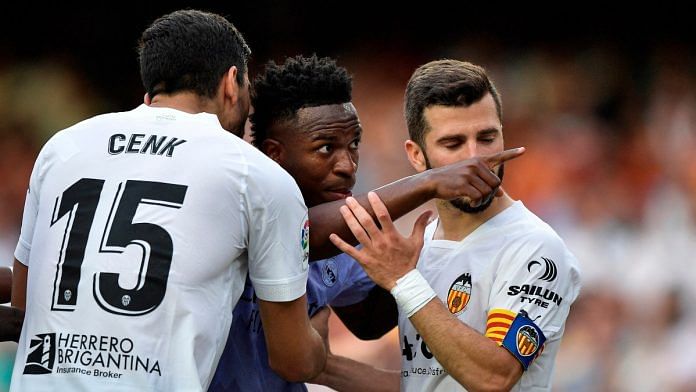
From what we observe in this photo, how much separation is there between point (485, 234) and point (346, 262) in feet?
2.45

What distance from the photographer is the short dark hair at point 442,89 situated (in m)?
4.54

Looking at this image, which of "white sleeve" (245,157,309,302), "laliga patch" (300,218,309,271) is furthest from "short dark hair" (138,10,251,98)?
"laliga patch" (300,218,309,271)

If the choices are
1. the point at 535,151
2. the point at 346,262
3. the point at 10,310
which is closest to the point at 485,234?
the point at 346,262

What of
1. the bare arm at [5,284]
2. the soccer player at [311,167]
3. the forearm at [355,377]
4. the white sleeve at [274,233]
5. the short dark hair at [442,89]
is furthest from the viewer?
the forearm at [355,377]

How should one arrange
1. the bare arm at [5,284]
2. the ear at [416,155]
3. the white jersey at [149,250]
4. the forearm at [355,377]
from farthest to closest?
the forearm at [355,377] < the ear at [416,155] < the bare arm at [5,284] < the white jersey at [149,250]

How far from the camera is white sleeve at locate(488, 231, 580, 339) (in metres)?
4.17

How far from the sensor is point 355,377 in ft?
16.9

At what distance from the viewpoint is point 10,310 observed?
4047 millimetres

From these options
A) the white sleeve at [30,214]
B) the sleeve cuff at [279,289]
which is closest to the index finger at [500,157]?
the sleeve cuff at [279,289]

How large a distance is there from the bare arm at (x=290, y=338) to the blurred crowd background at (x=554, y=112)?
4857 mm

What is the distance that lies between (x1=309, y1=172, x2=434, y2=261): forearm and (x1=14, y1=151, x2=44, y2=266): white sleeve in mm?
981

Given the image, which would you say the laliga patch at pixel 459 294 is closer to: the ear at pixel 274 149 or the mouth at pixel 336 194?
the mouth at pixel 336 194

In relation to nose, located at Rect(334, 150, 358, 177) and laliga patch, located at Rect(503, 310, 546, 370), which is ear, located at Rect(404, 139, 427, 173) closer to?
nose, located at Rect(334, 150, 358, 177)

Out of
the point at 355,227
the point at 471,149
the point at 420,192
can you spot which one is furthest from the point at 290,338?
the point at 471,149
